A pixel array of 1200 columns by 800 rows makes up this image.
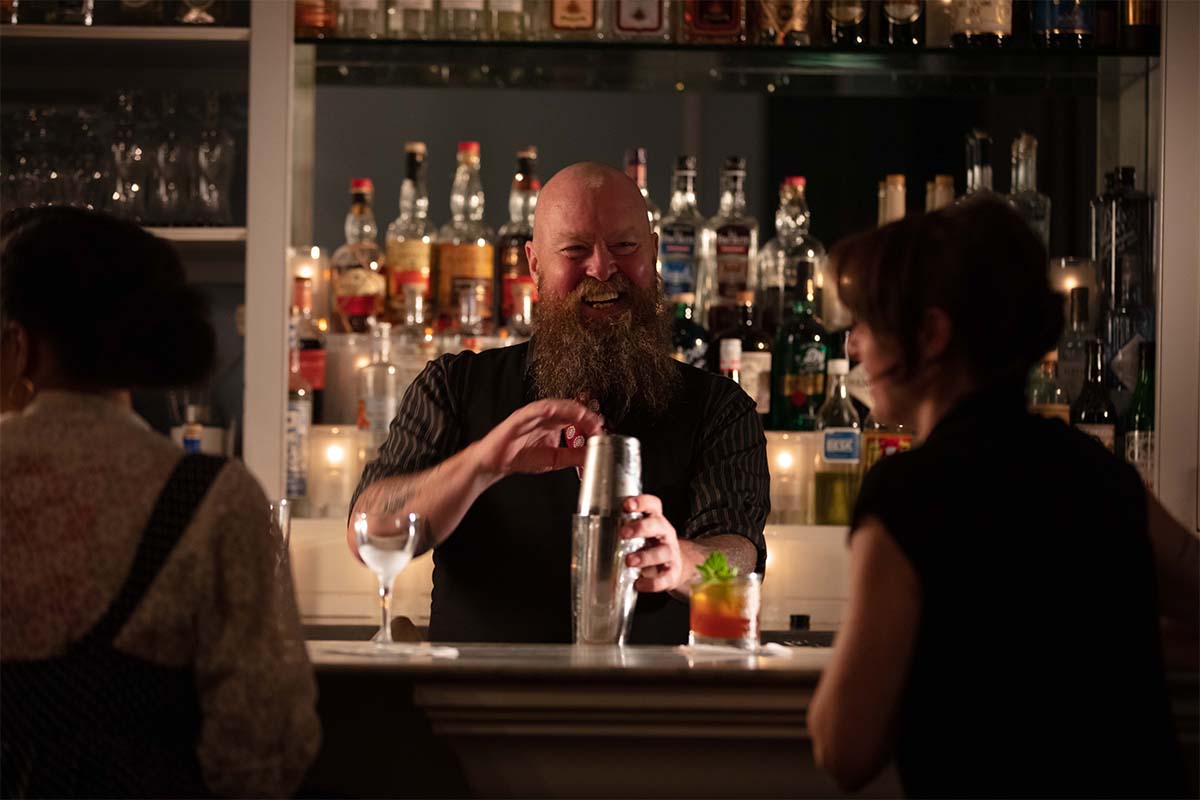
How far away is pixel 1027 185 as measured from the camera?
9.25ft

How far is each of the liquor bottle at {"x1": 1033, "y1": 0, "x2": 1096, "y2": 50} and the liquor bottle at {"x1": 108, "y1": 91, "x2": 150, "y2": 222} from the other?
1.65 m

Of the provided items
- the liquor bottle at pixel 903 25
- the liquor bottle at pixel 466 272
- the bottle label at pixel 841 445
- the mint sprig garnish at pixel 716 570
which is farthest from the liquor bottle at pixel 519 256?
the mint sprig garnish at pixel 716 570

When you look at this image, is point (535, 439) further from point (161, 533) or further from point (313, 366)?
point (313, 366)

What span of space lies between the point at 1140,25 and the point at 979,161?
0.36 m

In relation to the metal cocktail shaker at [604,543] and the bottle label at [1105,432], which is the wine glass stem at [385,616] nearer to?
the metal cocktail shaker at [604,543]

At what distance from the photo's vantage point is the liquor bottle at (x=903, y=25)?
2.75 metres

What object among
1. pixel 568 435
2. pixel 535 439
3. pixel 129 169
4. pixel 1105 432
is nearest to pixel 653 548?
pixel 535 439

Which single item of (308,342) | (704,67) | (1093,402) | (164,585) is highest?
(704,67)

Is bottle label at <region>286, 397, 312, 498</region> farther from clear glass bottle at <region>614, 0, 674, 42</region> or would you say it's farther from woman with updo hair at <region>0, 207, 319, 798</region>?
Result: woman with updo hair at <region>0, 207, 319, 798</region>

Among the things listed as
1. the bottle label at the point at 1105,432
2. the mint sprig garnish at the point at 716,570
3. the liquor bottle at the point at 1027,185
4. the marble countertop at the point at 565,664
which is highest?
the liquor bottle at the point at 1027,185

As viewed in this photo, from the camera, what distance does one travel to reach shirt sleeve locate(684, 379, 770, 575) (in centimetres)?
206

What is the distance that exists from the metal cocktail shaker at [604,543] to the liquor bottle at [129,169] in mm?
1478

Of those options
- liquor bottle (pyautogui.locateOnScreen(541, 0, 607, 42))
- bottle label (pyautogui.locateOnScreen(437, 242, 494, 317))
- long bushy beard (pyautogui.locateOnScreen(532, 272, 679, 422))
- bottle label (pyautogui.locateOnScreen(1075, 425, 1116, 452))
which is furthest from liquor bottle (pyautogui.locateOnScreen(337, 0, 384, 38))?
bottle label (pyautogui.locateOnScreen(1075, 425, 1116, 452))

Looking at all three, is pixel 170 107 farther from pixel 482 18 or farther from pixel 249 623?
pixel 249 623
